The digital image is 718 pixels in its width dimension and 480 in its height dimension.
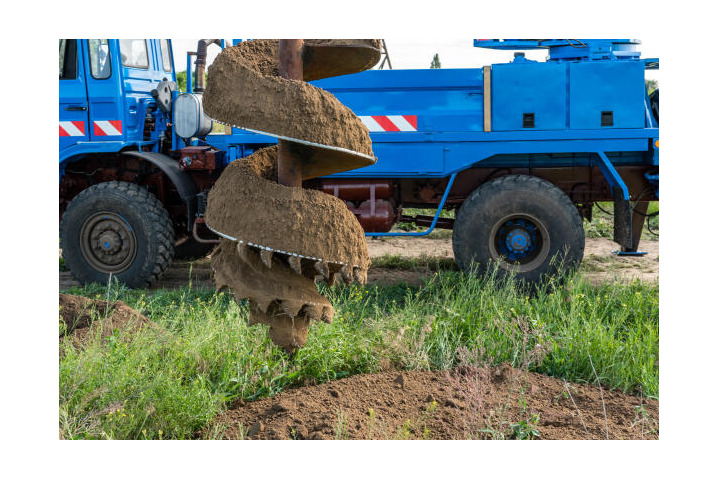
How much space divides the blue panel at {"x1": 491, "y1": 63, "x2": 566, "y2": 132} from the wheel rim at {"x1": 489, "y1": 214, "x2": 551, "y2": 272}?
2.82 feet

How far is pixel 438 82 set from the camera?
6.10m

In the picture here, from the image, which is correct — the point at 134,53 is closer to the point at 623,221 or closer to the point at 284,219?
the point at 284,219

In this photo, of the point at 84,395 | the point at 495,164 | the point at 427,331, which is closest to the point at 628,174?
the point at 495,164

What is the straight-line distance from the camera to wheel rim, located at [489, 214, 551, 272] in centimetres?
600

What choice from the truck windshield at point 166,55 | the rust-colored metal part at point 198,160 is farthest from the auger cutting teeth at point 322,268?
the truck windshield at point 166,55

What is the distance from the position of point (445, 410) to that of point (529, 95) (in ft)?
11.9

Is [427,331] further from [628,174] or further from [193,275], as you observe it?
[193,275]

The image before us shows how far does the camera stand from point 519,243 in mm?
6062

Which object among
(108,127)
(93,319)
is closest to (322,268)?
(93,319)

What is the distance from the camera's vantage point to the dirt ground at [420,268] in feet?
23.0

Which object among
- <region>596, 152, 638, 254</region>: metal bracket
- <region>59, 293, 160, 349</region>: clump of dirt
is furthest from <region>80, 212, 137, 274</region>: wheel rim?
<region>596, 152, 638, 254</region>: metal bracket

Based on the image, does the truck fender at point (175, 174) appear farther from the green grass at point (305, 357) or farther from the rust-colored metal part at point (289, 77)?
the rust-colored metal part at point (289, 77)

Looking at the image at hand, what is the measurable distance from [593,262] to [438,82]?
10.4 feet

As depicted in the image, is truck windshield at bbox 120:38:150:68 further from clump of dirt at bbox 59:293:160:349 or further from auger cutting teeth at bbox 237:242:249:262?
auger cutting teeth at bbox 237:242:249:262
